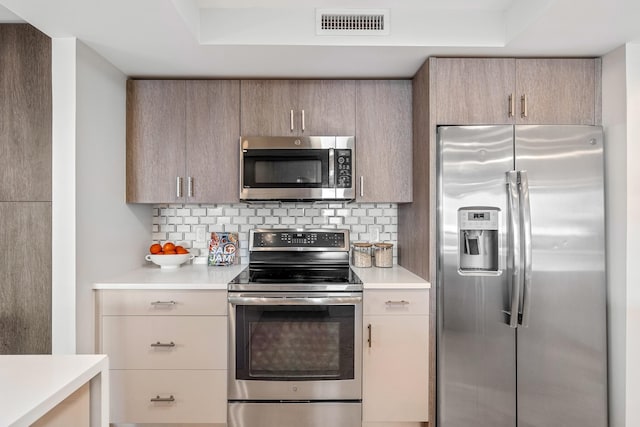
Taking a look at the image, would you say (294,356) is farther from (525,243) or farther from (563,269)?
(563,269)

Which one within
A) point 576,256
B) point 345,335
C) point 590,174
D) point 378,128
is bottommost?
point 345,335

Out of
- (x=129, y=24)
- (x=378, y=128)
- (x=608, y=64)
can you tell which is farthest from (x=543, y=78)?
(x=129, y=24)

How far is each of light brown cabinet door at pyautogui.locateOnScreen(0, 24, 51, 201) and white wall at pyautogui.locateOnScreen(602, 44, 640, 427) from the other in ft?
9.85

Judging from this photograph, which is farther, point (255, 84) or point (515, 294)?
point (255, 84)

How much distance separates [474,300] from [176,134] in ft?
6.83

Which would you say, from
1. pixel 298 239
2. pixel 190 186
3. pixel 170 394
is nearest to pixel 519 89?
pixel 298 239

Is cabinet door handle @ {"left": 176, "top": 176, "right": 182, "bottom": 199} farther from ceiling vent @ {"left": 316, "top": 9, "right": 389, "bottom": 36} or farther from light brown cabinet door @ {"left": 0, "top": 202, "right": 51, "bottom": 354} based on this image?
ceiling vent @ {"left": 316, "top": 9, "right": 389, "bottom": 36}

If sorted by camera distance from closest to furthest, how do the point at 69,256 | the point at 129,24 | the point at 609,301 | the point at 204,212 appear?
1. the point at 129,24
2. the point at 69,256
3. the point at 609,301
4. the point at 204,212

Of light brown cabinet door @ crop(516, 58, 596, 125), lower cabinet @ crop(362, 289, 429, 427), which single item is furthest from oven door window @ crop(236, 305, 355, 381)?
light brown cabinet door @ crop(516, 58, 596, 125)

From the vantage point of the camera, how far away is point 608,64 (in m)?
2.22

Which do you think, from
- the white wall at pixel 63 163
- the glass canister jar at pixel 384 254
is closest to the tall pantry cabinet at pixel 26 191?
the white wall at pixel 63 163

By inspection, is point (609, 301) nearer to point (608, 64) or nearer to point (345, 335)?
point (608, 64)

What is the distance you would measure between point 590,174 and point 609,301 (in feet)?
2.32

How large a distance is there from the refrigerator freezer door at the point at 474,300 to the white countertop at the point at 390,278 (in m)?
0.16
